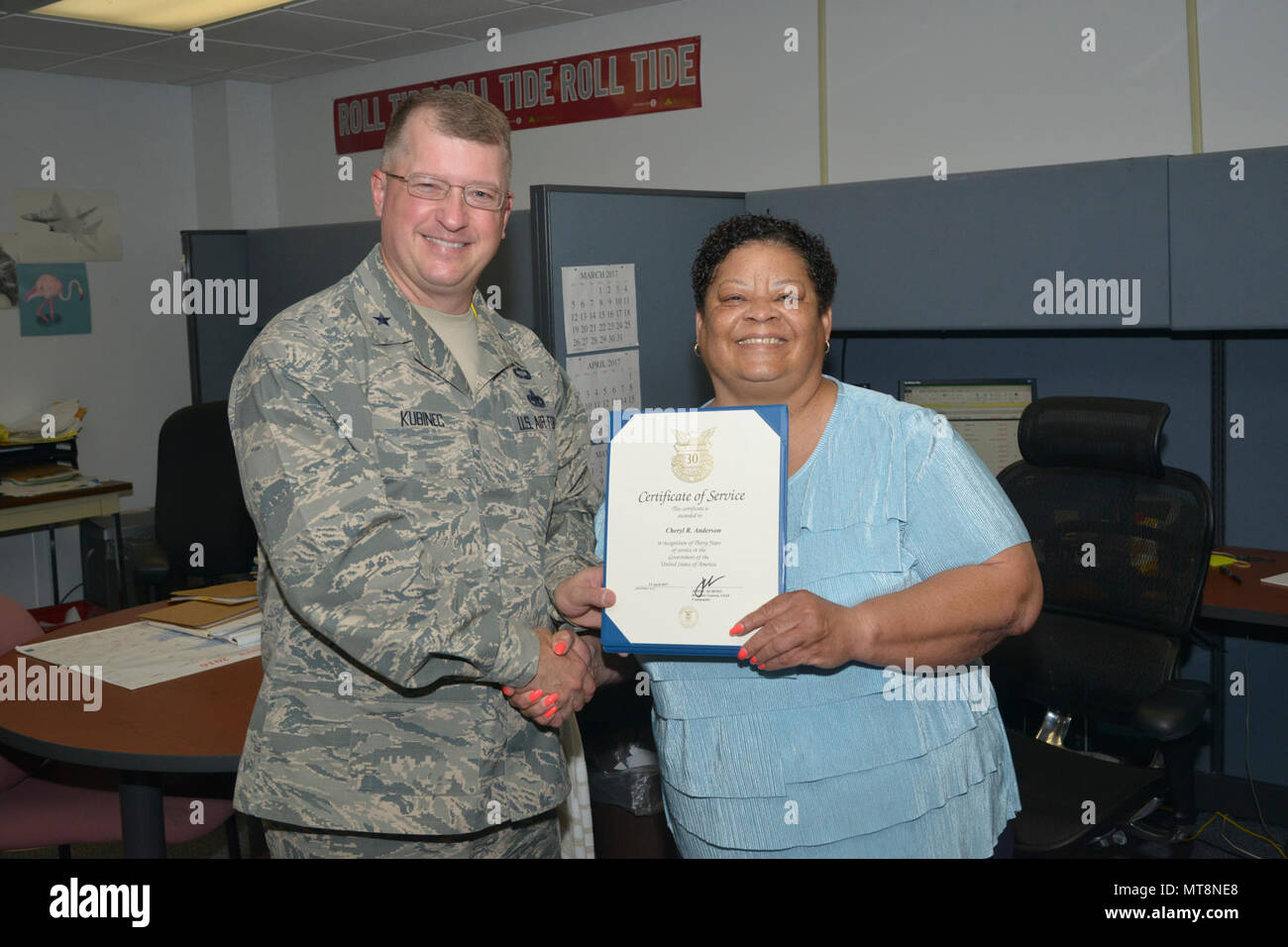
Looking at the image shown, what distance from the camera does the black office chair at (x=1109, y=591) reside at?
2.24 meters

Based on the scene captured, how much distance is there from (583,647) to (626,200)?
4.35 feet

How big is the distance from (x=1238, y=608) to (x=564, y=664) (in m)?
1.76

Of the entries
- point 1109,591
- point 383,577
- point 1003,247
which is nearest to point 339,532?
point 383,577

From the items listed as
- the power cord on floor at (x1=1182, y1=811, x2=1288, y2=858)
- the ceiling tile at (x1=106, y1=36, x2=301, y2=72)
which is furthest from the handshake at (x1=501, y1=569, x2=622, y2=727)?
the ceiling tile at (x1=106, y1=36, x2=301, y2=72)

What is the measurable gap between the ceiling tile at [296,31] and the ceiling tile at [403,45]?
9 centimetres

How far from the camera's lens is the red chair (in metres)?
2.05

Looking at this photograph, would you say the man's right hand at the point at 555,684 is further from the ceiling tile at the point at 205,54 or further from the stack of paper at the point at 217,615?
the ceiling tile at the point at 205,54

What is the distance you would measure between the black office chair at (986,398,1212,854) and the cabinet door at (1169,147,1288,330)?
284 millimetres

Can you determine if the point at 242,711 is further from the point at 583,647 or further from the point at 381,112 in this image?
the point at 381,112

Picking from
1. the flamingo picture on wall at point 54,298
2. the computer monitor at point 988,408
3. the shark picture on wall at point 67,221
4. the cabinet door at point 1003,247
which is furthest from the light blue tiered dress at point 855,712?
the shark picture on wall at point 67,221

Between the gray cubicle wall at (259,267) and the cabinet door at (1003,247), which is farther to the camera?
the gray cubicle wall at (259,267)

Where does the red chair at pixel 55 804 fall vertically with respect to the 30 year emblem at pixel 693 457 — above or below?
below

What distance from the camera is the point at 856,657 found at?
1.19 m

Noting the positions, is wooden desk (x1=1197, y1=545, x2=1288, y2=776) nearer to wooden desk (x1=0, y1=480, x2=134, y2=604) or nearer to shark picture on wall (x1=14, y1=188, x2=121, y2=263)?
wooden desk (x1=0, y1=480, x2=134, y2=604)
